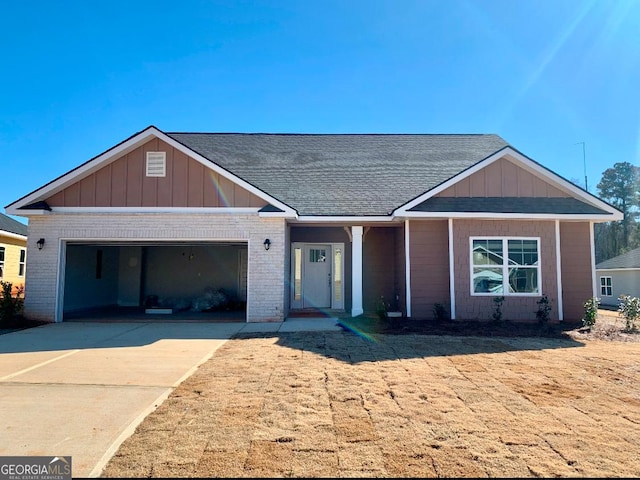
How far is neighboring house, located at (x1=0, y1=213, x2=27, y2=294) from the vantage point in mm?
16562

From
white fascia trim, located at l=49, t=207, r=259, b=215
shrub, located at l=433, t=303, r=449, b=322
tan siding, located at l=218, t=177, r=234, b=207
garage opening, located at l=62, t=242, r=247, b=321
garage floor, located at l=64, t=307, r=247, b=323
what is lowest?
garage floor, located at l=64, t=307, r=247, b=323

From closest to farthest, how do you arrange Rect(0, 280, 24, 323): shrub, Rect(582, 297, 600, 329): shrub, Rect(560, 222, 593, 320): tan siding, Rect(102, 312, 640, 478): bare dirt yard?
Rect(102, 312, 640, 478): bare dirt yard → Rect(582, 297, 600, 329): shrub → Rect(0, 280, 24, 323): shrub → Rect(560, 222, 593, 320): tan siding

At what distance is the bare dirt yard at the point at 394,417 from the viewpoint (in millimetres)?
3260

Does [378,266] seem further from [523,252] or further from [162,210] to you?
[162,210]

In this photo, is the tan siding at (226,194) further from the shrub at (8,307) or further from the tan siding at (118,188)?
the shrub at (8,307)

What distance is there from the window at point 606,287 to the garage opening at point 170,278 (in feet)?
78.6

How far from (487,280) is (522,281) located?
36.4 inches

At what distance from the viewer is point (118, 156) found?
36.1 ft

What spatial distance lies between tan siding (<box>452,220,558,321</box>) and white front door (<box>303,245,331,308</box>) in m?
4.58

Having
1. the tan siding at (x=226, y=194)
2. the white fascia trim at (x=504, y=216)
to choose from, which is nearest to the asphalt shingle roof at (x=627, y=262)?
the white fascia trim at (x=504, y=216)

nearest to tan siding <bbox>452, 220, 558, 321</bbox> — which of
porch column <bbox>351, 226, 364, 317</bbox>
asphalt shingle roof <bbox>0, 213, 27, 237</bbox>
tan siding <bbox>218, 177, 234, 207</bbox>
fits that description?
porch column <bbox>351, 226, 364, 317</bbox>

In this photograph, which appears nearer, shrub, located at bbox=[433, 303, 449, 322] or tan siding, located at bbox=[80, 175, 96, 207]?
shrub, located at bbox=[433, 303, 449, 322]

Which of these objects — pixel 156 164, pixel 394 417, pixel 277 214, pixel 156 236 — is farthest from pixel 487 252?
pixel 156 164

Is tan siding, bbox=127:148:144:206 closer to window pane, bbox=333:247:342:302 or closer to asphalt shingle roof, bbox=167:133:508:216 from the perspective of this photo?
asphalt shingle roof, bbox=167:133:508:216
